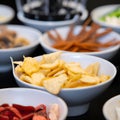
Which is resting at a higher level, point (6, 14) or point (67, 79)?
point (67, 79)

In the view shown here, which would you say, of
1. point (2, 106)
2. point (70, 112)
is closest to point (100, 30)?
point (70, 112)

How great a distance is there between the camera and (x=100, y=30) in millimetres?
1241

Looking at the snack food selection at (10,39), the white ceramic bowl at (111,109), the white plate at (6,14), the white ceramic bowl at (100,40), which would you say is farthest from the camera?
the white plate at (6,14)

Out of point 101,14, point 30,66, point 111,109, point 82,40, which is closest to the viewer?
point 111,109

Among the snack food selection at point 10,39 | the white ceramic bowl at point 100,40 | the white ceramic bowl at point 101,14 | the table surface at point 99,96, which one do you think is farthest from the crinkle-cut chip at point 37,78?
the white ceramic bowl at point 101,14

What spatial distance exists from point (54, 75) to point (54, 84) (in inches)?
2.6

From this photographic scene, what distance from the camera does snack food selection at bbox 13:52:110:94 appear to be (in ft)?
2.56

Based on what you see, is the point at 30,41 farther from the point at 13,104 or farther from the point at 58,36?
the point at 13,104

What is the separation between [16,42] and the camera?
1.21m

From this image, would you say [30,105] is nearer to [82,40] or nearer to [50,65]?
[50,65]

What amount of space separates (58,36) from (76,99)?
43 cm

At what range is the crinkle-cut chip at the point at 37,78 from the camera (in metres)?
0.82

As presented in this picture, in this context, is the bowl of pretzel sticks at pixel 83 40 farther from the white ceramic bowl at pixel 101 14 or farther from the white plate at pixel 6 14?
the white plate at pixel 6 14

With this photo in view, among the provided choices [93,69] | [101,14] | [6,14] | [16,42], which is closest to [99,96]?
[93,69]
